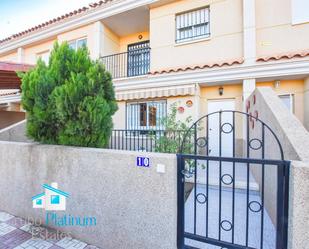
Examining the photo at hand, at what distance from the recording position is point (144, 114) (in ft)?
40.1

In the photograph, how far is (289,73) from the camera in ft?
27.4

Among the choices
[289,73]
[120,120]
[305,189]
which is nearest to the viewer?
[305,189]

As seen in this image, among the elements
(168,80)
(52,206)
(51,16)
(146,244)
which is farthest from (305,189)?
(51,16)

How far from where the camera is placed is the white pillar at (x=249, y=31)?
9.27m

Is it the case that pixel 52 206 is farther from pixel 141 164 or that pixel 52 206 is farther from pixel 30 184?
pixel 141 164

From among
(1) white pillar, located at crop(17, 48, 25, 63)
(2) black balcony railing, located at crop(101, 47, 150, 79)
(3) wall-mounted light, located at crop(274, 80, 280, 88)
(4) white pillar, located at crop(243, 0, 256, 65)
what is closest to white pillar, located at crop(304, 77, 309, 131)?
(3) wall-mounted light, located at crop(274, 80, 280, 88)

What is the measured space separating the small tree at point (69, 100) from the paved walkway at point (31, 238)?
92.0 inches

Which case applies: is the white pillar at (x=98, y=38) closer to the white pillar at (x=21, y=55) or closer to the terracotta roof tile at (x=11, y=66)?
the terracotta roof tile at (x=11, y=66)

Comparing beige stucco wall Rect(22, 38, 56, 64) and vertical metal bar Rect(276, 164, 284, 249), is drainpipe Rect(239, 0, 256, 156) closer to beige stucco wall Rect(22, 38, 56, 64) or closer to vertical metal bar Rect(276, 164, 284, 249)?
vertical metal bar Rect(276, 164, 284, 249)

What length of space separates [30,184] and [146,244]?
12.6ft

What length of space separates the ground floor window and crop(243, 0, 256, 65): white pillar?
5029 millimetres

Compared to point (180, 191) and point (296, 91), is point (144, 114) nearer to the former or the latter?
point (296, 91)

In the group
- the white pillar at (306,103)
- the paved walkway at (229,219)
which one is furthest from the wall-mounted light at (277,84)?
the paved walkway at (229,219)

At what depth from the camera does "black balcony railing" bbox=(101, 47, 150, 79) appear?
12941mm
